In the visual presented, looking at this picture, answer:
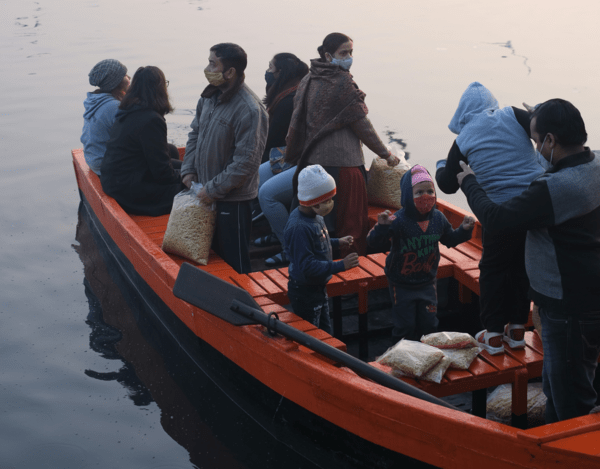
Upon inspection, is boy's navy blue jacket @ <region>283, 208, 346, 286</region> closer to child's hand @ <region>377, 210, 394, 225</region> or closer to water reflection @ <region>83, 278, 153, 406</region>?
child's hand @ <region>377, 210, 394, 225</region>

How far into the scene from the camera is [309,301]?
170 inches

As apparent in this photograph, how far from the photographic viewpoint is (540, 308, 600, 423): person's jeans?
3.07 meters

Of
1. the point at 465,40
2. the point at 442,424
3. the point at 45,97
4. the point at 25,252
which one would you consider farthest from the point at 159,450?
the point at 465,40

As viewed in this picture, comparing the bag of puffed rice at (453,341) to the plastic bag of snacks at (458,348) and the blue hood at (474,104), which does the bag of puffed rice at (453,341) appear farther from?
the blue hood at (474,104)

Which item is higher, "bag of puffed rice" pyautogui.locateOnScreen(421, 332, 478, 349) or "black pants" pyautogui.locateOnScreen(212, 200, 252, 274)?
"black pants" pyautogui.locateOnScreen(212, 200, 252, 274)

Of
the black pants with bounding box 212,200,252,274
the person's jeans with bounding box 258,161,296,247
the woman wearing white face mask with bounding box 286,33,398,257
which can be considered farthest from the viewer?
the person's jeans with bounding box 258,161,296,247

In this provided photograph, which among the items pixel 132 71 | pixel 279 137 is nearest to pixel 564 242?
pixel 279 137

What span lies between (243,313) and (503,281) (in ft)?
4.51

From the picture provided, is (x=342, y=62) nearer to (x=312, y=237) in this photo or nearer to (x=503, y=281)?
(x=312, y=237)

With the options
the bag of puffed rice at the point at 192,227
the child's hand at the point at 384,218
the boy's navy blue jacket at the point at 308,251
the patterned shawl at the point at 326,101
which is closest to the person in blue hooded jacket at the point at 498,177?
the child's hand at the point at 384,218

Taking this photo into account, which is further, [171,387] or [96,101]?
[96,101]

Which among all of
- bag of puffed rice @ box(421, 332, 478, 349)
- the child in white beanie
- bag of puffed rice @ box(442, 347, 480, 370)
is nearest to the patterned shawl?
the child in white beanie

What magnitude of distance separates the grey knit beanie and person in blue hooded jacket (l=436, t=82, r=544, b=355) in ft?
13.0

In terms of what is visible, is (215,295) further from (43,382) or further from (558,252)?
(43,382)
